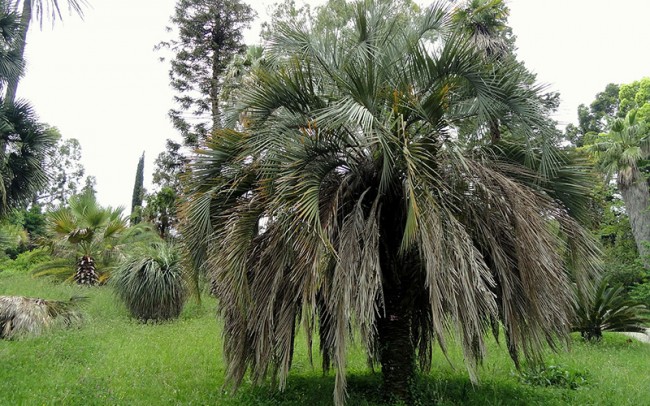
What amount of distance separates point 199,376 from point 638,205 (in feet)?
57.1

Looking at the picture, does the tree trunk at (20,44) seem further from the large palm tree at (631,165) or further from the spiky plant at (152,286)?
the large palm tree at (631,165)

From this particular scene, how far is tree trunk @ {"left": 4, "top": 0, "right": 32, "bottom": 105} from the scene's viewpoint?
8440 mm

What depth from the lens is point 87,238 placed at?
16.0 m

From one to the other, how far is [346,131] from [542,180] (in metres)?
2.38

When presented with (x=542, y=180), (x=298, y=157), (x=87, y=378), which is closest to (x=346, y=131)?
(x=298, y=157)

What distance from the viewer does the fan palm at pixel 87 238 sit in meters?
16.0

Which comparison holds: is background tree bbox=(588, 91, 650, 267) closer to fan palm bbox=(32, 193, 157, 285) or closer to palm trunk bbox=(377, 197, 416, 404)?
palm trunk bbox=(377, 197, 416, 404)

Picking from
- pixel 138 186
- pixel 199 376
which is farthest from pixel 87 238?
pixel 138 186

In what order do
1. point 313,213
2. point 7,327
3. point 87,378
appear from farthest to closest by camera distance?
point 7,327
point 87,378
point 313,213

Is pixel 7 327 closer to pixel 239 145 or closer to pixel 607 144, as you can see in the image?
pixel 239 145

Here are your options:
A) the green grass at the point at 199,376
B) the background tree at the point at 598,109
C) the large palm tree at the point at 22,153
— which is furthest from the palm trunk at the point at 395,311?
the background tree at the point at 598,109

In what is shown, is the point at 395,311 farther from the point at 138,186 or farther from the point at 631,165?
the point at 138,186

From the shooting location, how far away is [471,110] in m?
5.74

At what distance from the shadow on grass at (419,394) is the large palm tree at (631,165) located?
548 inches
